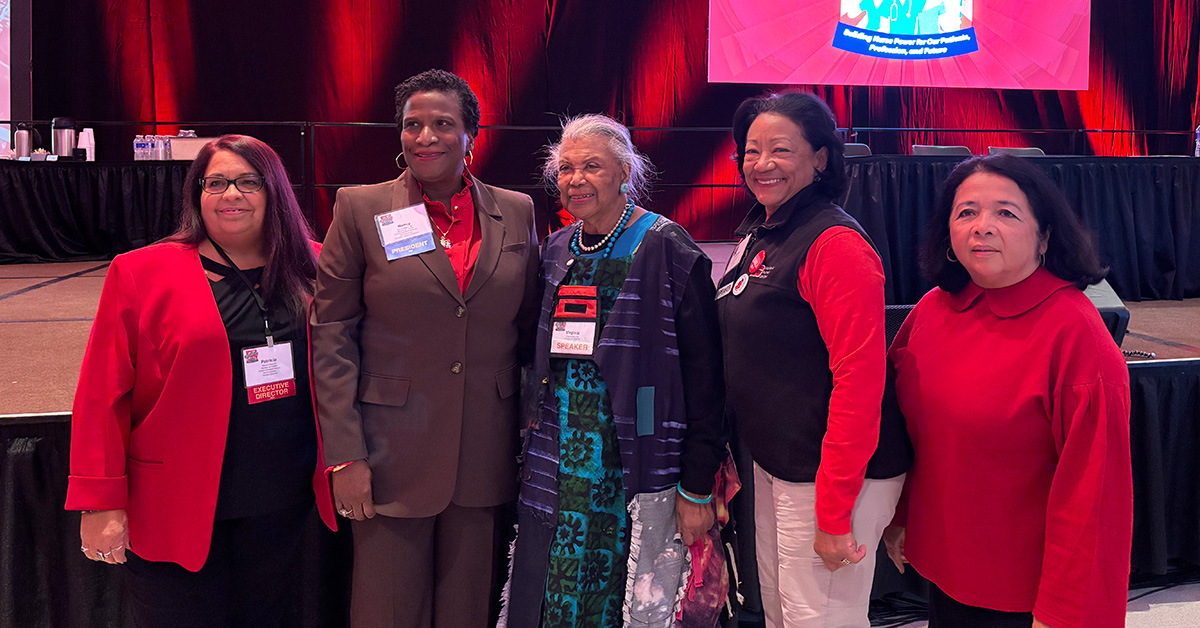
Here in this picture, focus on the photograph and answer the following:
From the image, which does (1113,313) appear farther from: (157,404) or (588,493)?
(157,404)

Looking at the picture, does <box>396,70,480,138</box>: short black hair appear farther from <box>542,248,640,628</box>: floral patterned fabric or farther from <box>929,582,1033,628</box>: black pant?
<box>929,582,1033,628</box>: black pant

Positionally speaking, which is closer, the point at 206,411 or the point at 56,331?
the point at 206,411

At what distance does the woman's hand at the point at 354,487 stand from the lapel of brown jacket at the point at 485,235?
16.6 inches

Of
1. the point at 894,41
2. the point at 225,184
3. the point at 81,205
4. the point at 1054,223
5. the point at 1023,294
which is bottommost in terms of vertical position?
the point at 1023,294

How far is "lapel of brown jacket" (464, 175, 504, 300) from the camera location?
5.29ft

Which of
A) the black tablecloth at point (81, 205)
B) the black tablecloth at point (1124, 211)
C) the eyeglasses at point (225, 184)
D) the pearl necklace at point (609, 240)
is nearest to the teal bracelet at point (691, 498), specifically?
the pearl necklace at point (609, 240)

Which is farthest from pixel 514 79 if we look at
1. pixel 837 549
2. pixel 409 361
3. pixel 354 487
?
pixel 837 549

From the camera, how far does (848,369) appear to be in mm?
1357

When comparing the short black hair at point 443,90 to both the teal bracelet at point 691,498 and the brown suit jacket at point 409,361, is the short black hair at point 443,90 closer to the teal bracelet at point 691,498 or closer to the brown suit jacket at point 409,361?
the brown suit jacket at point 409,361

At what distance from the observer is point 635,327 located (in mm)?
1552

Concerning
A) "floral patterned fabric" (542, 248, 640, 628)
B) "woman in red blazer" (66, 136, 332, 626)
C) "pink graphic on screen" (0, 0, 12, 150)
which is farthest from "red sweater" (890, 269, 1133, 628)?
"pink graphic on screen" (0, 0, 12, 150)

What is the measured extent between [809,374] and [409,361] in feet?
2.66

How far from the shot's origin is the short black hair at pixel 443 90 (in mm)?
1630

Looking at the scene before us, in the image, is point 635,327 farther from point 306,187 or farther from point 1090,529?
point 306,187
